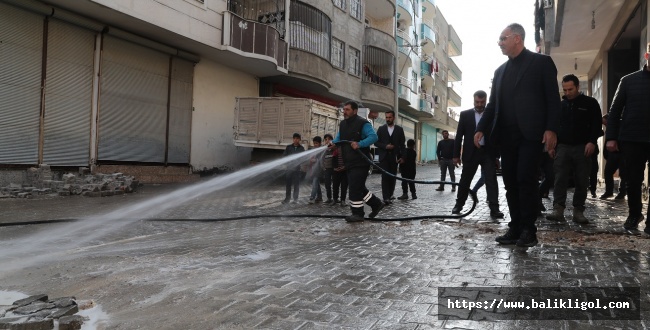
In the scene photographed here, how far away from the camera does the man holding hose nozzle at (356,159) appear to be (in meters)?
6.57

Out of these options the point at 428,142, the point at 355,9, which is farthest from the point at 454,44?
the point at 355,9

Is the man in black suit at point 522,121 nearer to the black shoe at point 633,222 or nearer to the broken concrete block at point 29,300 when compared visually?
the black shoe at point 633,222

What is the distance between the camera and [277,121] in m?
15.0

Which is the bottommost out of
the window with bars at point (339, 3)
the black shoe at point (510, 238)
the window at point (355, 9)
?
the black shoe at point (510, 238)

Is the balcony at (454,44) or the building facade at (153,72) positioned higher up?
the balcony at (454,44)

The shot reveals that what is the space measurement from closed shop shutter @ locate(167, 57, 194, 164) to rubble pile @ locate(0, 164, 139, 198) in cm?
448

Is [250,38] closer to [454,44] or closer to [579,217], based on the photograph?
[579,217]

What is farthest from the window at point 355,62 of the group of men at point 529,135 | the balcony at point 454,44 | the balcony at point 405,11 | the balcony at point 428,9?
the balcony at point 454,44

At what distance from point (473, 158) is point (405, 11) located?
3052 centimetres

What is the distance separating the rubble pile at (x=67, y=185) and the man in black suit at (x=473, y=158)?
7.78 metres

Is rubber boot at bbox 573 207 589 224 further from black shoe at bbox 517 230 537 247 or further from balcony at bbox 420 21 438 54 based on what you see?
balcony at bbox 420 21 438 54

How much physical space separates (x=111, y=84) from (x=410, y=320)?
13458 millimetres

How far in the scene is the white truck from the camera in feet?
48.1

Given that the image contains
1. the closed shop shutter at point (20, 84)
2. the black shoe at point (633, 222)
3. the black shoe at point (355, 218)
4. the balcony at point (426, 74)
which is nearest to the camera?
the black shoe at point (633, 222)
